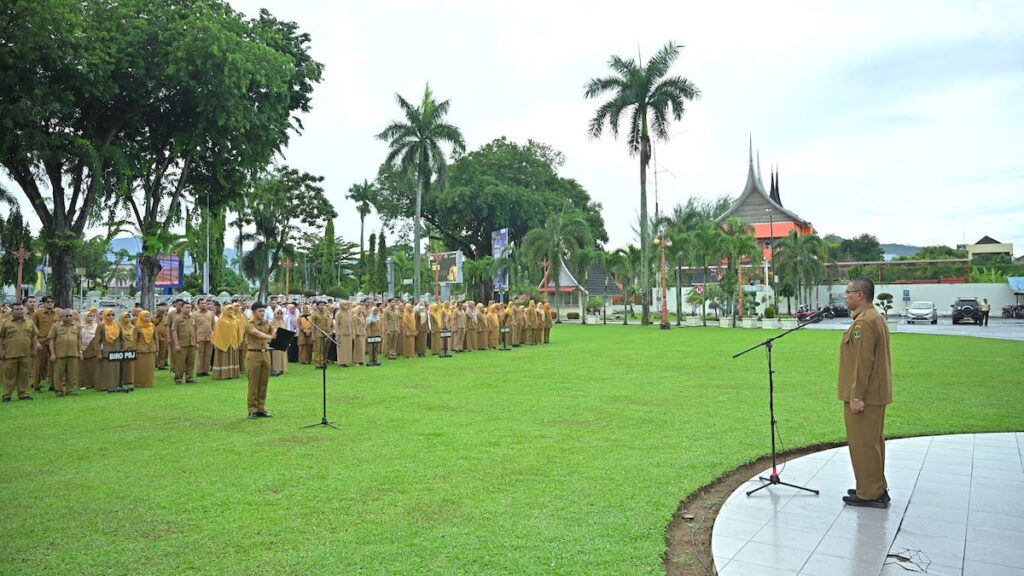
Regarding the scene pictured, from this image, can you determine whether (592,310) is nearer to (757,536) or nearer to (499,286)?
(499,286)

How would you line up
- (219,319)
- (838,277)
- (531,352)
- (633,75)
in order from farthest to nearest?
1. (838,277)
2. (633,75)
3. (531,352)
4. (219,319)

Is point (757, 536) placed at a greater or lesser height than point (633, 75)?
lesser

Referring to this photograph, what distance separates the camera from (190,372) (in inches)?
560

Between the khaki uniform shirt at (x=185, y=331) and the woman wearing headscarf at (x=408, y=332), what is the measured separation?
6426 mm

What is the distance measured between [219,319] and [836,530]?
12.6 m

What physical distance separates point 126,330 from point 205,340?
193cm

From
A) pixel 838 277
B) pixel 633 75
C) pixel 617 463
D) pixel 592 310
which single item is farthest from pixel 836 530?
pixel 838 277

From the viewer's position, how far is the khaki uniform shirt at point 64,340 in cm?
1225

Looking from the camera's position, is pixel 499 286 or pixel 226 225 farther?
pixel 499 286

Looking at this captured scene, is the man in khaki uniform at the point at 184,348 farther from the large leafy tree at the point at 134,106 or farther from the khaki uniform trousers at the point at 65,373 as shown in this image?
the large leafy tree at the point at 134,106

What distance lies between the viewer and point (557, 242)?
43.1m

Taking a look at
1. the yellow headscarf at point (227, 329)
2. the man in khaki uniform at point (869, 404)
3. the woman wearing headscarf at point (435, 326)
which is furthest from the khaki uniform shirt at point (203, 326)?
the man in khaki uniform at point (869, 404)

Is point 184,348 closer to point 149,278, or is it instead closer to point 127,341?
point 127,341

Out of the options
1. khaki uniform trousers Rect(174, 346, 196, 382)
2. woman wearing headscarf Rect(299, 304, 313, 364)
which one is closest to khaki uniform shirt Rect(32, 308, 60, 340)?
khaki uniform trousers Rect(174, 346, 196, 382)
